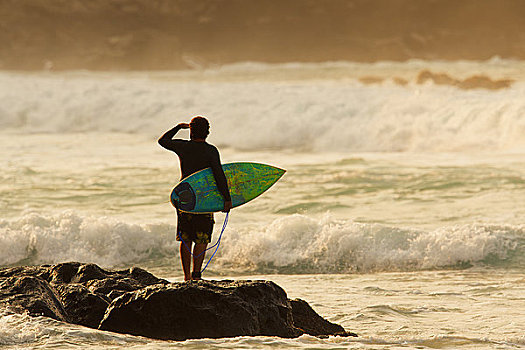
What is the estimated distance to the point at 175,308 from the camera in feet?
14.2

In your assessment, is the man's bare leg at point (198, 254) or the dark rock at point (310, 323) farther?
the man's bare leg at point (198, 254)

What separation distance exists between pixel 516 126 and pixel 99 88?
15.1 metres

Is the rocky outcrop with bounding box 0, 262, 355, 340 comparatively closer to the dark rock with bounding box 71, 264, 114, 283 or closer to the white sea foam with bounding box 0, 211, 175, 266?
the dark rock with bounding box 71, 264, 114, 283

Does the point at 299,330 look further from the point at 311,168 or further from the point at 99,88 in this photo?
the point at 99,88

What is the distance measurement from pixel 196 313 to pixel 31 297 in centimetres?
91

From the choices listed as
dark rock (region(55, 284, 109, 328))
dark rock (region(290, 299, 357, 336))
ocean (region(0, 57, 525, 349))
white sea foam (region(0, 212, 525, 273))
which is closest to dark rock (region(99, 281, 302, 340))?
ocean (region(0, 57, 525, 349))

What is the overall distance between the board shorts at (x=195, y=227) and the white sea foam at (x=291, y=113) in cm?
1264

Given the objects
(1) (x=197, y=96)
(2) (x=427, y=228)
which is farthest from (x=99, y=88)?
(2) (x=427, y=228)

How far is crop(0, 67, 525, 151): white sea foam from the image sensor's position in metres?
18.5

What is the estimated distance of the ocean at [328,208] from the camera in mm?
5508

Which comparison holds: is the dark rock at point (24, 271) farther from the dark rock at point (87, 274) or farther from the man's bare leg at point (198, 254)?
the man's bare leg at point (198, 254)

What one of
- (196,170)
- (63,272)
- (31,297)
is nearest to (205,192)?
(196,170)

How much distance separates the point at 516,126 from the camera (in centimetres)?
1797

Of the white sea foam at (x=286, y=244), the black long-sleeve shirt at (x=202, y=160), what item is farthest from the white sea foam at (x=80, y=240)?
the black long-sleeve shirt at (x=202, y=160)
